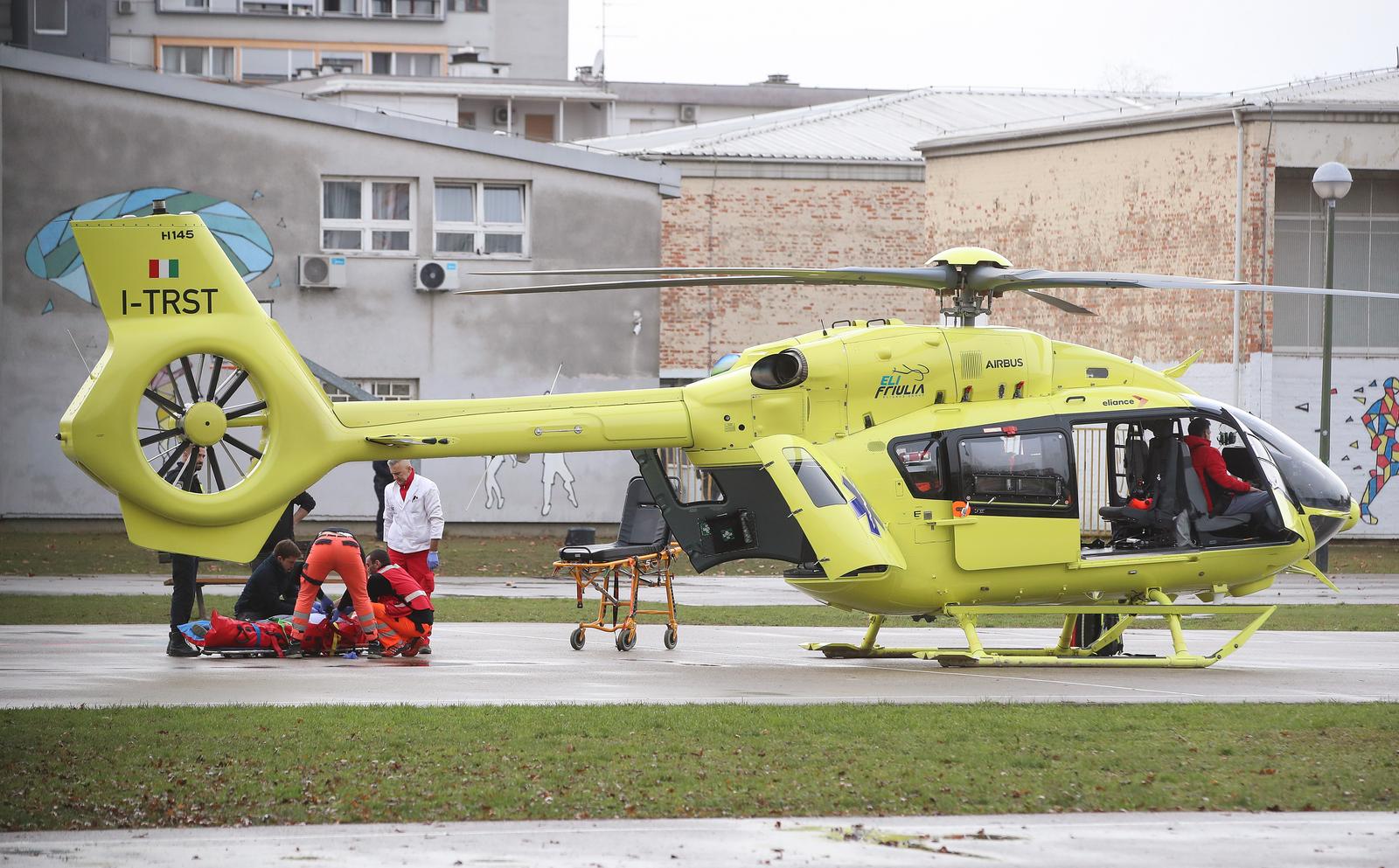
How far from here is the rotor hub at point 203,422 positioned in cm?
1407

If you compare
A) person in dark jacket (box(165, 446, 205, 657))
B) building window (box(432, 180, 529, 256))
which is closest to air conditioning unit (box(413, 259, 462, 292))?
building window (box(432, 180, 529, 256))

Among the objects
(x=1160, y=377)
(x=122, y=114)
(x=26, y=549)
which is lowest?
(x=26, y=549)

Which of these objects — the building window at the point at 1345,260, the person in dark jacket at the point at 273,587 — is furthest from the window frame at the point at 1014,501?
the building window at the point at 1345,260

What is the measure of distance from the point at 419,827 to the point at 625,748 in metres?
2.22

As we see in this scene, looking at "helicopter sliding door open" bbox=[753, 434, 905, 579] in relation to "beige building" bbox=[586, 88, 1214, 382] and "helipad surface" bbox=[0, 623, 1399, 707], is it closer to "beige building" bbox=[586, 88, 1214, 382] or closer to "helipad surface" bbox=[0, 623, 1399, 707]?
"helipad surface" bbox=[0, 623, 1399, 707]

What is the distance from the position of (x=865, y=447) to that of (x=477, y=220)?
70.8 feet

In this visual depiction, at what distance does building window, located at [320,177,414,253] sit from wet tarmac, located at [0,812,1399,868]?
2755 centimetres

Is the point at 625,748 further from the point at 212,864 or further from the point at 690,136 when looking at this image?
the point at 690,136

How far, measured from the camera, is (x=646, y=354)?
36.5m

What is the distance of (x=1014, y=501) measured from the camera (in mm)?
15336

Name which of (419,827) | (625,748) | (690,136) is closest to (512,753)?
(625,748)

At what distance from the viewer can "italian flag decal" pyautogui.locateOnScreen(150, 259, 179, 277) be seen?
14258 millimetres

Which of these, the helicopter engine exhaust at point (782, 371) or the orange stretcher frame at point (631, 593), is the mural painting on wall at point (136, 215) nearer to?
the orange stretcher frame at point (631, 593)

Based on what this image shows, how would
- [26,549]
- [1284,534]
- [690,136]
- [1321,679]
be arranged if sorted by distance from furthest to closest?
[690,136]
[26,549]
[1284,534]
[1321,679]
